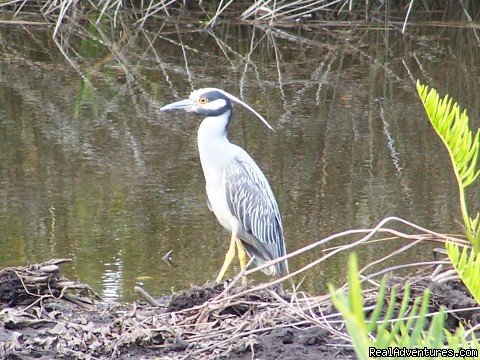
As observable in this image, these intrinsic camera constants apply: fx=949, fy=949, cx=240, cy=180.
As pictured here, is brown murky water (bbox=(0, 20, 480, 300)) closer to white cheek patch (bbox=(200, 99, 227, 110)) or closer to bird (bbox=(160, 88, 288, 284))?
bird (bbox=(160, 88, 288, 284))

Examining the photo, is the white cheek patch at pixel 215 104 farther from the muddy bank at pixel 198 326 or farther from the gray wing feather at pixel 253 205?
the muddy bank at pixel 198 326

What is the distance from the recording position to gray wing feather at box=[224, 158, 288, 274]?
18.3 feet

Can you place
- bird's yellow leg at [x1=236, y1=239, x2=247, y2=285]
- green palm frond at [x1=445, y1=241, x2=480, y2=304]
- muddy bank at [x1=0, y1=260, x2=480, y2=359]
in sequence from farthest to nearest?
bird's yellow leg at [x1=236, y1=239, x2=247, y2=285] → muddy bank at [x1=0, y1=260, x2=480, y2=359] → green palm frond at [x1=445, y1=241, x2=480, y2=304]

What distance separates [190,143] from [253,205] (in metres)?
2.78

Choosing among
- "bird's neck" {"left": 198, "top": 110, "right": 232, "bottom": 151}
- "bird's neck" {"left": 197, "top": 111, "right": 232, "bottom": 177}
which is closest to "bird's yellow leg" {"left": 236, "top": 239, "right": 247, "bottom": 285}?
"bird's neck" {"left": 197, "top": 111, "right": 232, "bottom": 177}

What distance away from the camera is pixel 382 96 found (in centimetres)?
1005

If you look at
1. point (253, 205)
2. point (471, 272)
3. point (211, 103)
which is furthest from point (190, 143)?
point (471, 272)

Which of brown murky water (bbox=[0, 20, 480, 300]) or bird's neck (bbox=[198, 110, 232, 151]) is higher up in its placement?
bird's neck (bbox=[198, 110, 232, 151])

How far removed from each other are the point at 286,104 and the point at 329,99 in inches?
Result: 21.2

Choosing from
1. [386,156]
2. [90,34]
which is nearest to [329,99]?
[386,156]

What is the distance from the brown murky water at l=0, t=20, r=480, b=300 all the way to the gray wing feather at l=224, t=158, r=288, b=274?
9.7 inches

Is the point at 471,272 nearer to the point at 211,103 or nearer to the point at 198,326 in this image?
the point at 198,326

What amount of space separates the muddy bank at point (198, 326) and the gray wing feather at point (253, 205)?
5.20ft

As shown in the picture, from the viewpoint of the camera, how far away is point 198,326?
364 cm
